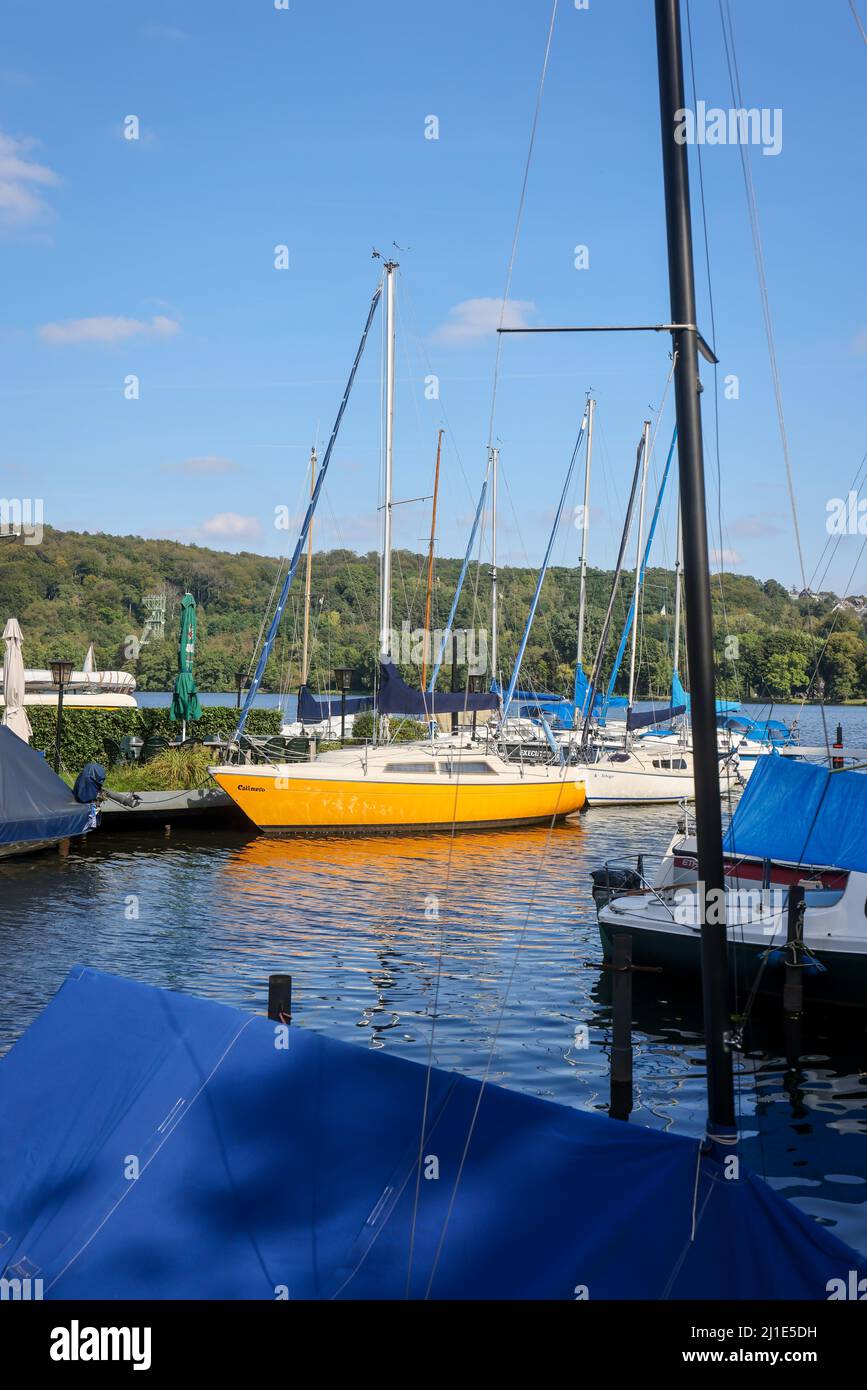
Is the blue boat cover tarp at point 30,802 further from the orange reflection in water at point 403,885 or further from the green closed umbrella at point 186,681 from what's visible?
the green closed umbrella at point 186,681

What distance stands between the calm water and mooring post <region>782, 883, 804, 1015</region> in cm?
56

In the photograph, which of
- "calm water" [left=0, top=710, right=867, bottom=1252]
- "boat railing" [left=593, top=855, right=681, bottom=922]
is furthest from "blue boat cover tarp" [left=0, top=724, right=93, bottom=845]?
"boat railing" [left=593, top=855, right=681, bottom=922]

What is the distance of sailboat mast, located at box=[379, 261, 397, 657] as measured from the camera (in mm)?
31984

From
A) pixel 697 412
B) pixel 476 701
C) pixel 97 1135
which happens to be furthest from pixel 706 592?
pixel 476 701

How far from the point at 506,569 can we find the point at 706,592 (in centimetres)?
5581

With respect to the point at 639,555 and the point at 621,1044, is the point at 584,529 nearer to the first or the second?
the point at 639,555

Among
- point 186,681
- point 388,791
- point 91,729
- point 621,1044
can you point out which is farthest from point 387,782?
point 621,1044

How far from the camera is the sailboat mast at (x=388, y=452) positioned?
31984 mm

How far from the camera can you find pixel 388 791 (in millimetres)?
31406

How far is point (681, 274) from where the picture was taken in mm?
6832

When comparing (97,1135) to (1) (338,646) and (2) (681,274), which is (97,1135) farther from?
(1) (338,646)

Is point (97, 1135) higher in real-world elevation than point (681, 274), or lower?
lower

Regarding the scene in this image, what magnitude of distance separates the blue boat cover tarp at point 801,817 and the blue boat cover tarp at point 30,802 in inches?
598

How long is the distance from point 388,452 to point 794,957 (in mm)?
22487
